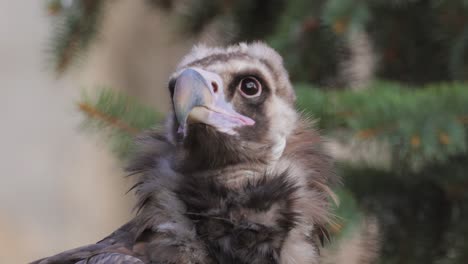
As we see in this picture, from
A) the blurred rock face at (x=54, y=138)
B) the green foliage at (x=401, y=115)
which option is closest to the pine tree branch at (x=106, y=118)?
the green foliage at (x=401, y=115)

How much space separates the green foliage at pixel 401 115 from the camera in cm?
146

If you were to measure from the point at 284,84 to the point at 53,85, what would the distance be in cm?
276

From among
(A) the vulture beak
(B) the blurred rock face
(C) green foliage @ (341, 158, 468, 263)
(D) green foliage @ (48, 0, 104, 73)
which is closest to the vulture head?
(A) the vulture beak

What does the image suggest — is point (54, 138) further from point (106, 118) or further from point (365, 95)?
point (365, 95)

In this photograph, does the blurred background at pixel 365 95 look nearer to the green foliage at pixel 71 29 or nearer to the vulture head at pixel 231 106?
the green foliage at pixel 71 29

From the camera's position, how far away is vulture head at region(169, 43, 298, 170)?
1.10 metres

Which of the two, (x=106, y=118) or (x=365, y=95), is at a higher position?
(x=365, y=95)

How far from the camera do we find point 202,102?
1.10 m

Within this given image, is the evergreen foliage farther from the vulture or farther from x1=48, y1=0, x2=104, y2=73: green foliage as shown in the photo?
the vulture

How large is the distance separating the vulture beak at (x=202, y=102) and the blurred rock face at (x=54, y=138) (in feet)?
8.52

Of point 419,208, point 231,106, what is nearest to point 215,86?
point 231,106

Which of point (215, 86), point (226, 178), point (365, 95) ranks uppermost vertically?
point (365, 95)

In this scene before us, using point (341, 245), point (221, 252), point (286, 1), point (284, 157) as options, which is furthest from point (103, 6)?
point (221, 252)

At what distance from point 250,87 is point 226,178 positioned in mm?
128
